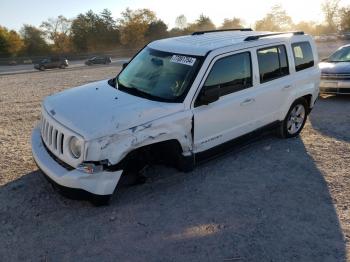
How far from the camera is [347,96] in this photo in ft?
32.8

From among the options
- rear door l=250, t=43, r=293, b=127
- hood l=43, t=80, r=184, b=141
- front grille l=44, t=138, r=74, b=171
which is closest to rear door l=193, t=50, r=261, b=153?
rear door l=250, t=43, r=293, b=127

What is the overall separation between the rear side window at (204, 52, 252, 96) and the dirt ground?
4.00ft

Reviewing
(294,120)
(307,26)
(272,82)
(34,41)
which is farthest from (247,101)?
(34,41)

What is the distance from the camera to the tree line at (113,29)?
68.1m

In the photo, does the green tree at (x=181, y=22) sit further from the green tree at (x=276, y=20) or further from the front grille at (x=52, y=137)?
the front grille at (x=52, y=137)

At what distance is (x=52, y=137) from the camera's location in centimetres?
421

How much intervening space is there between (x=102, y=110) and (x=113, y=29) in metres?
79.3

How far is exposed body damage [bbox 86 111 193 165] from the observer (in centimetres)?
383

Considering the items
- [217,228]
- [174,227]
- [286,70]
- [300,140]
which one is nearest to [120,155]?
[174,227]

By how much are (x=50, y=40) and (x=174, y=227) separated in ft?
265

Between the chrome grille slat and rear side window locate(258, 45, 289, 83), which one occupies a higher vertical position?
rear side window locate(258, 45, 289, 83)

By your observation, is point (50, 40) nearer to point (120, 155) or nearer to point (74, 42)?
point (74, 42)

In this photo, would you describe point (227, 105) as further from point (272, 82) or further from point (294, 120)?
point (294, 120)

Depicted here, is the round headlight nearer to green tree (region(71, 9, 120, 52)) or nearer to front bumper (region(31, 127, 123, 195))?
front bumper (region(31, 127, 123, 195))
